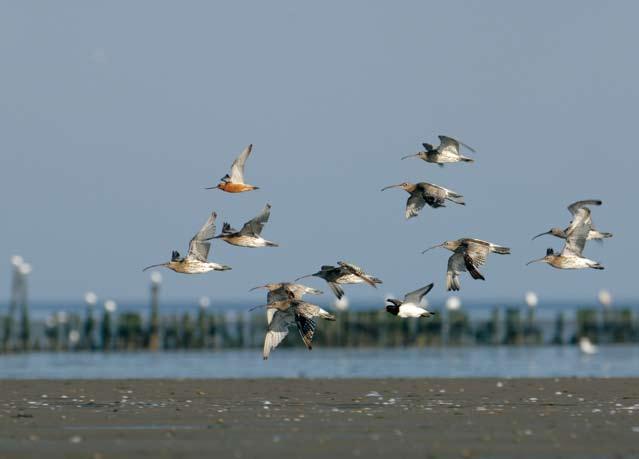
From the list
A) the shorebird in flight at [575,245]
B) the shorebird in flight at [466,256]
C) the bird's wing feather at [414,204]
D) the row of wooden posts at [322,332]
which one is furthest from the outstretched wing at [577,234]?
the row of wooden posts at [322,332]

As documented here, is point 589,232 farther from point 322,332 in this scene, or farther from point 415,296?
point 322,332

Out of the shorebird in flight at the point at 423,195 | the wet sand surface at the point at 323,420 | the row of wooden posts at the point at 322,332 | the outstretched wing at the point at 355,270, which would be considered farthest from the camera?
the row of wooden posts at the point at 322,332

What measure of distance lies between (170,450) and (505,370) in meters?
33.2

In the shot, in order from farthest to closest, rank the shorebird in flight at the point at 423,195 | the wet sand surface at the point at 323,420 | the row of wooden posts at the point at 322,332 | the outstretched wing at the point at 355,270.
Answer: the row of wooden posts at the point at 322,332
the shorebird in flight at the point at 423,195
the outstretched wing at the point at 355,270
the wet sand surface at the point at 323,420

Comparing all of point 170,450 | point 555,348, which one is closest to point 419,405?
point 170,450

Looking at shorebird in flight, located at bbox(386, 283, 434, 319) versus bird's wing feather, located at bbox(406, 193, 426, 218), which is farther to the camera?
bird's wing feather, located at bbox(406, 193, 426, 218)

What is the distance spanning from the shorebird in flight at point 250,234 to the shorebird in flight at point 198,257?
0.53m

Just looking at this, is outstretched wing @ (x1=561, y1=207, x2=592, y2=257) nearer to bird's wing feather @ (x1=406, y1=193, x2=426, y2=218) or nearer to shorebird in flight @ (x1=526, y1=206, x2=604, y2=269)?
shorebird in flight @ (x1=526, y1=206, x2=604, y2=269)

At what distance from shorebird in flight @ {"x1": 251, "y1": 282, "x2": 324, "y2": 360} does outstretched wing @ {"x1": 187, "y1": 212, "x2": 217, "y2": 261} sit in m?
1.55

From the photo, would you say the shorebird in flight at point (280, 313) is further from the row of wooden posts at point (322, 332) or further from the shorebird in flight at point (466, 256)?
the row of wooden posts at point (322, 332)

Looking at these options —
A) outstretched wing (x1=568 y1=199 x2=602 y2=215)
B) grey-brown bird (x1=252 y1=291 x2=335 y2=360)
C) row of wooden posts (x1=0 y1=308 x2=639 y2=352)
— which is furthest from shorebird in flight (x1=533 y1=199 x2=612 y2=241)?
row of wooden posts (x1=0 y1=308 x2=639 y2=352)

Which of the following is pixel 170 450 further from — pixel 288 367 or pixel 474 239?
pixel 288 367

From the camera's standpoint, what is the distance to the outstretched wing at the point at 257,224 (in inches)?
1228

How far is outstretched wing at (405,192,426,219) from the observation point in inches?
1232
